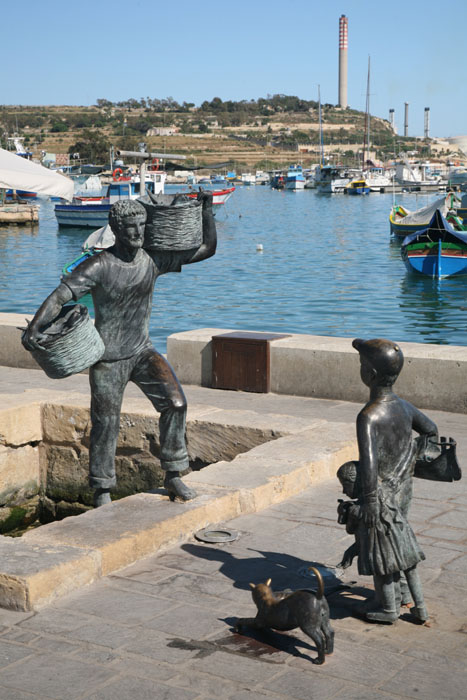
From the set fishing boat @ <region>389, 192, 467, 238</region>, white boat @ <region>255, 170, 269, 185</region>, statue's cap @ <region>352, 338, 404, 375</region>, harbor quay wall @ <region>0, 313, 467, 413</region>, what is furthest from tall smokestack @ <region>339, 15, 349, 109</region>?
statue's cap @ <region>352, 338, 404, 375</region>

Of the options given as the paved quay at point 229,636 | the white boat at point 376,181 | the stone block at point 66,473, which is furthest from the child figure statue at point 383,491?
the white boat at point 376,181

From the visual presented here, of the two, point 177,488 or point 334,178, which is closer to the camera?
point 177,488

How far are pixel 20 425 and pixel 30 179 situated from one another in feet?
8.15

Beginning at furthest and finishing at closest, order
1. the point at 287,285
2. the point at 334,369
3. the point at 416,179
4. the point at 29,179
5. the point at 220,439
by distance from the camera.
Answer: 1. the point at 416,179
2. the point at 287,285
3. the point at 334,369
4. the point at 29,179
5. the point at 220,439

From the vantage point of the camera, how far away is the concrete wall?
9.05 meters

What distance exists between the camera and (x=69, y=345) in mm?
5637

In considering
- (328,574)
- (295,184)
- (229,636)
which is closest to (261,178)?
(295,184)

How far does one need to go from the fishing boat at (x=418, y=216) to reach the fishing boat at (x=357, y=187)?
6123 cm

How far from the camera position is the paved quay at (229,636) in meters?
3.93

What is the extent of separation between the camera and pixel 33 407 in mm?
8375

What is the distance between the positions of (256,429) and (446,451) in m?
3.06

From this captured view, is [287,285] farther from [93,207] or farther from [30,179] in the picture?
[30,179]

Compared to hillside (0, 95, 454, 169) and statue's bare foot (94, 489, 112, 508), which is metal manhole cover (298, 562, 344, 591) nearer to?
statue's bare foot (94, 489, 112, 508)

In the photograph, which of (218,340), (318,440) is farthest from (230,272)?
(318,440)
